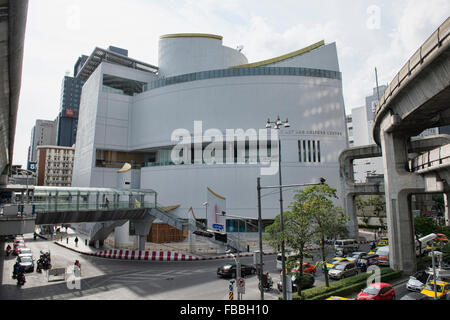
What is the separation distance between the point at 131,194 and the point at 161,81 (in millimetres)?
32843

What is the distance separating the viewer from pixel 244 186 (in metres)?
52.2

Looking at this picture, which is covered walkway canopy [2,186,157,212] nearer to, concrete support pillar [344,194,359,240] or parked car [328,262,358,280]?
parked car [328,262,358,280]

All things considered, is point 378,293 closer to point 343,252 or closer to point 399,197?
point 399,197

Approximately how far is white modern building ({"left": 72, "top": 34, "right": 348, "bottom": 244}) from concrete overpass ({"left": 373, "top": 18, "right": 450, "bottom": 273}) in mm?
23425

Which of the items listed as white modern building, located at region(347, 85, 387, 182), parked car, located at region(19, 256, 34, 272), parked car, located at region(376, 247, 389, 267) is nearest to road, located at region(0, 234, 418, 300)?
parked car, located at region(19, 256, 34, 272)

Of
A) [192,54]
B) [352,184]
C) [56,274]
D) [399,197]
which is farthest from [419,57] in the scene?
[192,54]

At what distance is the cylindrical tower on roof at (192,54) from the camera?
224 ft

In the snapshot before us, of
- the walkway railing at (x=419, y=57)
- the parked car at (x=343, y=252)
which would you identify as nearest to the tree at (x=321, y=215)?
the walkway railing at (x=419, y=57)

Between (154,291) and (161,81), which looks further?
(161,81)

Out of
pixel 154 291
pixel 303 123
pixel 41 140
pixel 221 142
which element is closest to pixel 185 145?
pixel 221 142

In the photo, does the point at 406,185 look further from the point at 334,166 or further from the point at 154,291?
the point at 334,166

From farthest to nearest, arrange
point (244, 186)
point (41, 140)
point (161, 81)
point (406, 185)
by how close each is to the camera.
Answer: point (41, 140) → point (161, 81) → point (244, 186) → point (406, 185)
